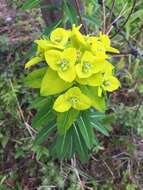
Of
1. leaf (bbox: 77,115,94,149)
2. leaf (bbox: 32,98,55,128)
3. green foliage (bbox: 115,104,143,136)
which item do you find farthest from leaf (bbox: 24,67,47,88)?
green foliage (bbox: 115,104,143,136)

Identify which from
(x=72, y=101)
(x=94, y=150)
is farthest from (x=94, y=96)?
(x=94, y=150)

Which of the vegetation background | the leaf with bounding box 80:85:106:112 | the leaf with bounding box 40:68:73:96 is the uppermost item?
the leaf with bounding box 40:68:73:96

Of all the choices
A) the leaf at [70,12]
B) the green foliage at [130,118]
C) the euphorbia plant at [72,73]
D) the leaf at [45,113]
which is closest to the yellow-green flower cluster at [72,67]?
the euphorbia plant at [72,73]

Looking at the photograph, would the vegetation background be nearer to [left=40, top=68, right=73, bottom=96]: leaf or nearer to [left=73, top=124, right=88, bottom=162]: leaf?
[left=73, top=124, right=88, bottom=162]: leaf

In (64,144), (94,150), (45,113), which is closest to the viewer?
(45,113)

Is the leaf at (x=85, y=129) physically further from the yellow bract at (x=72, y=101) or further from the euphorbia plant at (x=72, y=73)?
the yellow bract at (x=72, y=101)

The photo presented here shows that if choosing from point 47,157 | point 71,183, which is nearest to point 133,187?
point 71,183

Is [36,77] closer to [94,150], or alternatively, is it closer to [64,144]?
[64,144]

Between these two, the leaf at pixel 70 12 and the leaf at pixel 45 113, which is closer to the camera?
the leaf at pixel 45 113
